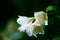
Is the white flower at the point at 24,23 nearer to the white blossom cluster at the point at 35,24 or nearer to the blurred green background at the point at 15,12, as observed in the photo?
the white blossom cluster at the point at 35,24

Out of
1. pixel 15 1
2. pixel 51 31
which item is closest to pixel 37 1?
pixel 15 1

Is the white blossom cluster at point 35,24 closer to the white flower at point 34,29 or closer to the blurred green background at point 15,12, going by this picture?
the white flower at point 34,29

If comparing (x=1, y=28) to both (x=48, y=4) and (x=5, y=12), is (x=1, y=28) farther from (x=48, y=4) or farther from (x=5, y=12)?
(x=48, y=4)

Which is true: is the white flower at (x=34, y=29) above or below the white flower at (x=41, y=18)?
below

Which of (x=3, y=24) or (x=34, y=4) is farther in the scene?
(x=3, y=24)

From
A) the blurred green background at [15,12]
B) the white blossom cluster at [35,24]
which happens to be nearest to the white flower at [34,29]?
the white blossom cluster at [35,24]

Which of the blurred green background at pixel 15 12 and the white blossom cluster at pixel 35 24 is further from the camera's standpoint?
the blurred green background at pixel 15 12

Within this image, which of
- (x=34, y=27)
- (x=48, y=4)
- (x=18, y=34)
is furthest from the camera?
(x=18, y=34)

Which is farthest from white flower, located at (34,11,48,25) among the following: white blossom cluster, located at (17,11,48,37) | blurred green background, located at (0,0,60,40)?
blurred green background, located at (0,0,60,40)

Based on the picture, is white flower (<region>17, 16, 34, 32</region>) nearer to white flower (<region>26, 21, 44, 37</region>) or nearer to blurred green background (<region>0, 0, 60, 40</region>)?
white flower (<region>26, 21, 44, 37</region>)

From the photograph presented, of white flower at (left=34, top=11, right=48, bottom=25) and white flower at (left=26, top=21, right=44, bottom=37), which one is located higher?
white flower at (left=34, top=11, right=48, bottom=25)

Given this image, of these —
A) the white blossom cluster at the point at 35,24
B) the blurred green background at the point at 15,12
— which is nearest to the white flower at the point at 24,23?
the white blossom cluster at the point at 35,24
